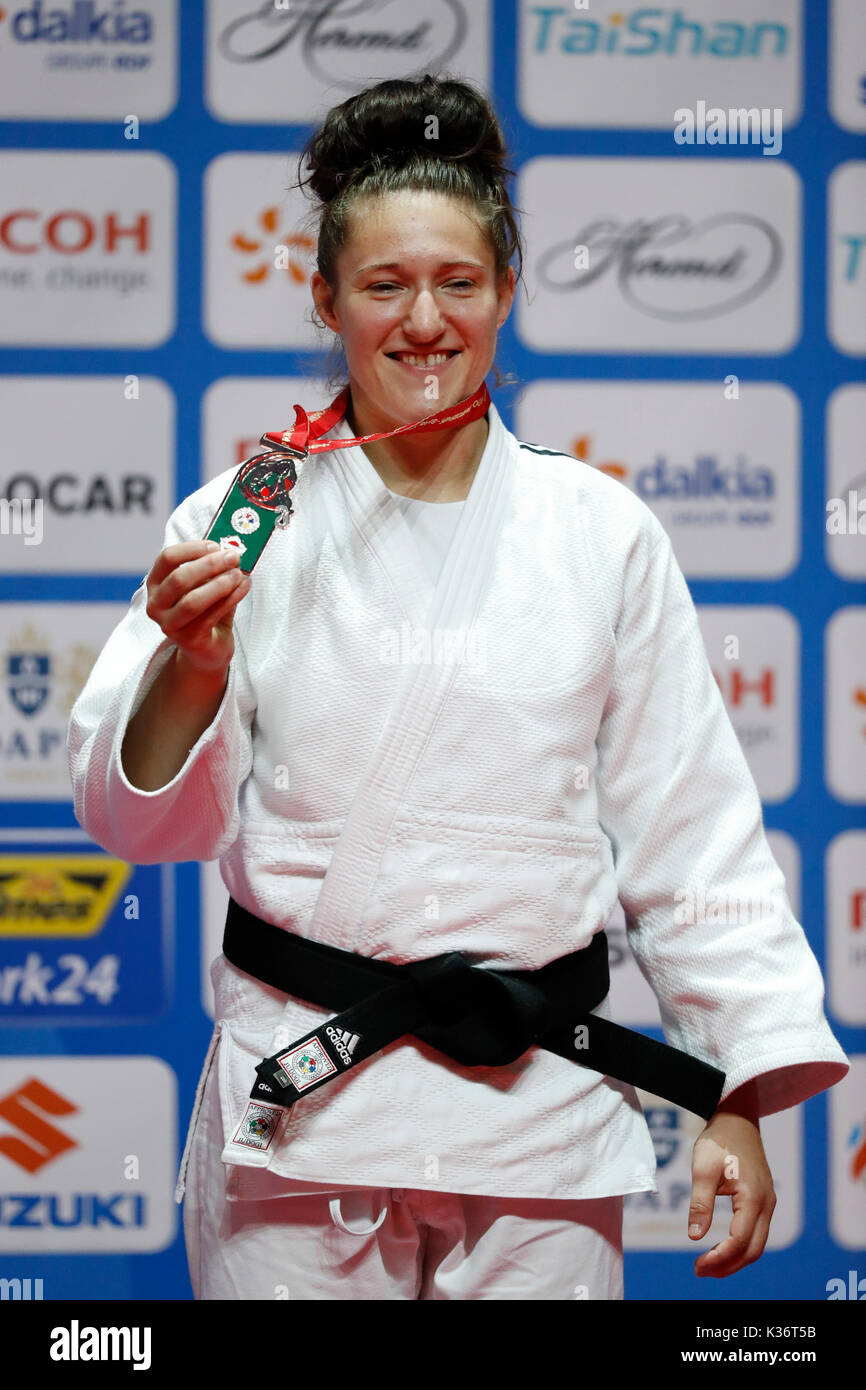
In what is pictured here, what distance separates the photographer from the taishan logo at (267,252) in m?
2.15

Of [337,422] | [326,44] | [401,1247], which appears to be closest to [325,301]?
[337,422]

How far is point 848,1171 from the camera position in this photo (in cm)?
226

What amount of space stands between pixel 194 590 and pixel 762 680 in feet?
4.48

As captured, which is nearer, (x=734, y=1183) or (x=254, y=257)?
(x=734, y=1183)

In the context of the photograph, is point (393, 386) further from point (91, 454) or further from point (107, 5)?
point (107, 5)

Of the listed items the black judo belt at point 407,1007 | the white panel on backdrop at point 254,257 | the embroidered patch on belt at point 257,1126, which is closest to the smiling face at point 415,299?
the black judo belt at point 407,1007

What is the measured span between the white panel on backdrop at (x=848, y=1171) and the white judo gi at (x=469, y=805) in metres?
1.08

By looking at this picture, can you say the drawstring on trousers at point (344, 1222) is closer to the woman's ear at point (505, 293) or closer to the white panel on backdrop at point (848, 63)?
the woman's ear at point (505, 293)

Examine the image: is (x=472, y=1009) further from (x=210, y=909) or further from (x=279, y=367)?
(x=279, y=367)

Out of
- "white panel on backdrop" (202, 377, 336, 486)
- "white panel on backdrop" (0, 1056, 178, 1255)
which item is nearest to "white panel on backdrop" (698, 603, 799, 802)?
"white panel on backdrop" (202, 377, 336, 486)

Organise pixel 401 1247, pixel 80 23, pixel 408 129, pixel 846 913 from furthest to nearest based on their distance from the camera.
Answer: pixel 846 913
pixel 80 23
pixel 408 129
pixel 401 1247

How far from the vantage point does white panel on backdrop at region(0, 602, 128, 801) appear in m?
2.17

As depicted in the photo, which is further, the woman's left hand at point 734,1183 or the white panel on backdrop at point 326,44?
the white panel on backdrop at point 326,44

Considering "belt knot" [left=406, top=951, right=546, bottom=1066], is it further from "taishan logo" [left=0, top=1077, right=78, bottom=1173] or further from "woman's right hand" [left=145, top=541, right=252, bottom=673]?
"taishan logo" [left=0, top=1077, right=78, bottom=1173]
